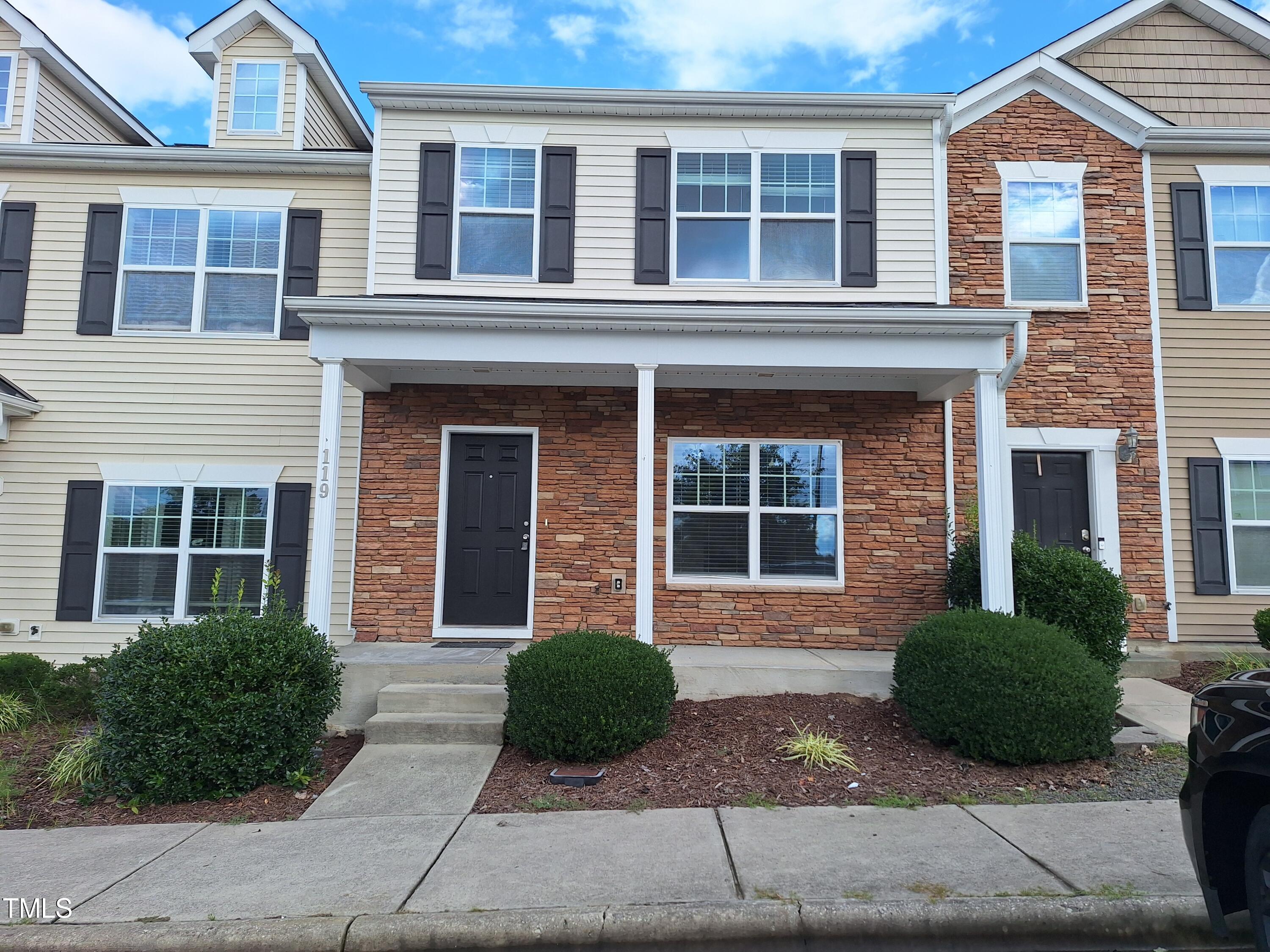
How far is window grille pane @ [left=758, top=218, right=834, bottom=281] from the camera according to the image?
310 inches

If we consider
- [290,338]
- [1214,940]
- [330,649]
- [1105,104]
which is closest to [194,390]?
[290,338]

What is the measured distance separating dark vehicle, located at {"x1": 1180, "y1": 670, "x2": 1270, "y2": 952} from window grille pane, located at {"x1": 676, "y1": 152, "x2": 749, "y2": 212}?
639 cm

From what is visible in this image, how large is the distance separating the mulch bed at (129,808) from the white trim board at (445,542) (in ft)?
8.09

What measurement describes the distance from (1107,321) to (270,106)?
9.91 meters

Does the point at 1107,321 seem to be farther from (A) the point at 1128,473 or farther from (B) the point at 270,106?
(B) the point at 270,106

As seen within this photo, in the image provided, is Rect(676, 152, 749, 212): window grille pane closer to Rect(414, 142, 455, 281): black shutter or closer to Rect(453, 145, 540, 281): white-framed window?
Rect(453, 145, 540, 281): white-framed window

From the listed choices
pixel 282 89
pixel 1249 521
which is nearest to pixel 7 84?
pixel 282 89

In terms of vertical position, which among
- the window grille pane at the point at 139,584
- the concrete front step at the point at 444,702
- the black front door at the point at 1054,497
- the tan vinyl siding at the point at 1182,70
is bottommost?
the concrete front step at the point at 444,702

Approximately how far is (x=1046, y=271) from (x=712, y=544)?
16.0 feet

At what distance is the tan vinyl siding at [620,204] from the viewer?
7.80m

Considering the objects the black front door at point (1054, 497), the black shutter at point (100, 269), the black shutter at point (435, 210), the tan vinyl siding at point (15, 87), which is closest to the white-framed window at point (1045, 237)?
the black front door at point (1054, 497)

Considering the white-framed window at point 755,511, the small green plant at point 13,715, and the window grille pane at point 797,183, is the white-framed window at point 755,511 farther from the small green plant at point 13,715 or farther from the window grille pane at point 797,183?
the small green plant at point 13,715

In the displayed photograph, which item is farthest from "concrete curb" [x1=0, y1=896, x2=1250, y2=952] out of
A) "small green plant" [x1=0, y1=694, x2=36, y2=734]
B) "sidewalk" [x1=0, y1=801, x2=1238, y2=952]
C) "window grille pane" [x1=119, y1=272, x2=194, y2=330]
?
"window grille pane" [x1=119, y1=272, x2=194, y2=330]

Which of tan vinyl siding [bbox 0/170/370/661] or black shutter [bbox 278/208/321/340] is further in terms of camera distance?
black shutter [bbox 278/208/321/340]
